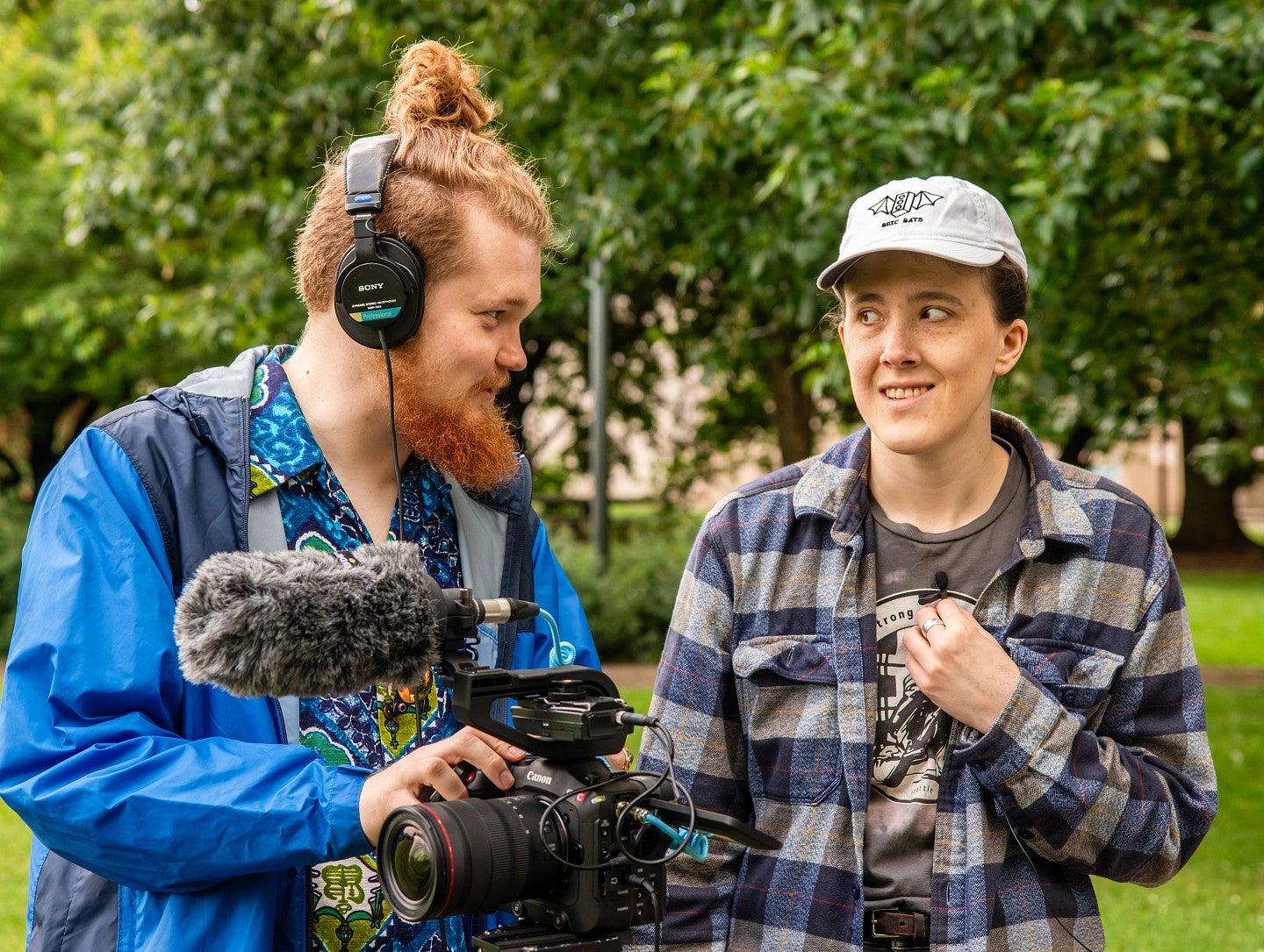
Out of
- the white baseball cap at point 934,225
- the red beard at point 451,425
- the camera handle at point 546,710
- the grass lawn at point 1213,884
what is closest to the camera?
the camera handle at point 546,710

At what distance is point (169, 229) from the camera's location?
9156 millimetres

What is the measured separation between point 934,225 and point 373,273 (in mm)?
996

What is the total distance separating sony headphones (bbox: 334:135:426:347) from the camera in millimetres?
2094

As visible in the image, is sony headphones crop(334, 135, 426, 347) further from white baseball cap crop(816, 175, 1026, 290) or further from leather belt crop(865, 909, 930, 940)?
leather belt crop(865, 909, 930, 940)

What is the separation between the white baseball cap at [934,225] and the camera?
7.57ft

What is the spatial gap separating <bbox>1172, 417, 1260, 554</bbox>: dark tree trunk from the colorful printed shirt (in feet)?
88.0

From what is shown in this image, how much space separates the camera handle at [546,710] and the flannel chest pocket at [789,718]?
0.59m

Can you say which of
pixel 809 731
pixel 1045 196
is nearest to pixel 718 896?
pixel 809 731

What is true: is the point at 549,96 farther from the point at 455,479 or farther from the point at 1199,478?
the point at 1199,478

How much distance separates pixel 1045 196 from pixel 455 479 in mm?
3674

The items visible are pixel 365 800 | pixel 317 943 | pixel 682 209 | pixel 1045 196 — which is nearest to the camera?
pixel 365 800

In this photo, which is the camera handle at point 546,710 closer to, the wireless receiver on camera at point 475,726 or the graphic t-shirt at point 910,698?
the wireless receiver on camera at point 475,726

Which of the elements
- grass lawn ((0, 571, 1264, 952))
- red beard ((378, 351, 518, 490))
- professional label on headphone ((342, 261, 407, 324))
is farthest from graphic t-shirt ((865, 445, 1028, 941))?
grass lawn ((0, 571, 1264, 952))

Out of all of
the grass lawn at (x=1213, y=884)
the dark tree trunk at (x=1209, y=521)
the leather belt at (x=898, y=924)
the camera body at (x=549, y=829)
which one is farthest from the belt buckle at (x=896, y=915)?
the dark tree trunk at (x=1209, y=521)
